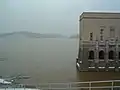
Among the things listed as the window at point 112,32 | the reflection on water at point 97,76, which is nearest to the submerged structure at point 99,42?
the window at point 112,32

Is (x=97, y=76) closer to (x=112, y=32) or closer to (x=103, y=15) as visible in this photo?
(x=112, y=32)

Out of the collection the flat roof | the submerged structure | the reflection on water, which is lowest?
the reflection on water

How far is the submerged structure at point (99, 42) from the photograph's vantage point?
6.73 meters

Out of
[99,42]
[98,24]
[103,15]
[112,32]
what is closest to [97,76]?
[99,42]

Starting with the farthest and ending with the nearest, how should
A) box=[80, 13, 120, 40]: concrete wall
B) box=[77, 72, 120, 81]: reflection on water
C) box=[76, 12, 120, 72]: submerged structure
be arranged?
box=[80, 13, 120, 40]: concrete wall → box=[76, 12, 120, 72]: submerged structure → box=[77, 72, 120, 81]: reflection on water

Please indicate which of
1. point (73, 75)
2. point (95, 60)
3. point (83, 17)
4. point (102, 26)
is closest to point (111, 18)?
point (102, 26)

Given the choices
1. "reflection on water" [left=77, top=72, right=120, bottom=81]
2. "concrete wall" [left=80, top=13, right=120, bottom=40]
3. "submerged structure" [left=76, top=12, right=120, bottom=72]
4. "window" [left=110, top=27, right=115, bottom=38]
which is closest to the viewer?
"reflection on water" [left=77, top=72, right=120, bottom=81]

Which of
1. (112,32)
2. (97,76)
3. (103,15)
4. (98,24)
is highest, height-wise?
(103,15)

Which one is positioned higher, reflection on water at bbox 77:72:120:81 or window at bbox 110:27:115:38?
window at bbox 110:27:115:38

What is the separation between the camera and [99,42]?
7.28 m

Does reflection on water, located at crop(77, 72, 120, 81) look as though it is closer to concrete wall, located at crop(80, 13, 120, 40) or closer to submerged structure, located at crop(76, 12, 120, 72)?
submerged structure, located at crop(76, 12, 120, 72)

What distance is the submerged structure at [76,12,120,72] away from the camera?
673cm

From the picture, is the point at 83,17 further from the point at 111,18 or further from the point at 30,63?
the point at 30,63

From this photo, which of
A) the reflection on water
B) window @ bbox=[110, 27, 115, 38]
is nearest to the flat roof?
window @ bbox=[110, 27, 115, 38]
